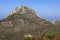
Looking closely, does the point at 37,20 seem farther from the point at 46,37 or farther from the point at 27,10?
the point at 46,37

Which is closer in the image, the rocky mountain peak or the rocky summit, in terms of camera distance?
the rocky summit

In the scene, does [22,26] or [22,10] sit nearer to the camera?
[22,26]

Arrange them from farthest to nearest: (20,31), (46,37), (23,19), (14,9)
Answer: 1. (14,9)
2. (23,19)
3. (20,31)
4. (46,37)

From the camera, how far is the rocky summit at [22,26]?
21112mm

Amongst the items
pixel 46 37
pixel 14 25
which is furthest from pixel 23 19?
pixel 46 37

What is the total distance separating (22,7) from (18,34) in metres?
6.21

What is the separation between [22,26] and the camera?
898 inches

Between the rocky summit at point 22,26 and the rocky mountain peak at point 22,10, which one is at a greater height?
the rocky mountain peak at point 22,10

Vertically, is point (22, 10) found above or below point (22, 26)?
above

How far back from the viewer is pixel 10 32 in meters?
21.5

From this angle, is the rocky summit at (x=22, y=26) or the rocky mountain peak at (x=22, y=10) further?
the rocky mountain peak at (x=22, y=10)

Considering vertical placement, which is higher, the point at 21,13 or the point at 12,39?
the point at 21,13

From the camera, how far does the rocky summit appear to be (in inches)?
831

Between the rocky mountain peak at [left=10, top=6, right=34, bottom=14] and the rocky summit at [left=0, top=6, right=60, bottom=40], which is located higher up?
the rocky mountain peak at [left=10, top=6, right=34, bottom=14]
